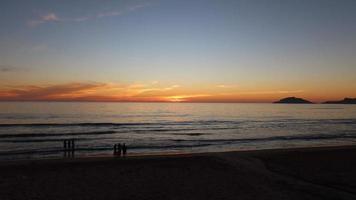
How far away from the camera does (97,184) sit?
13977 millimetres

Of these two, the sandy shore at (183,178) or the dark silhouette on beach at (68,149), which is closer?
the sandy shore at (183,178)

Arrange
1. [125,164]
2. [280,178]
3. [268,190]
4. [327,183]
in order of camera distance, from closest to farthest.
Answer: [268,190], [327,183], [280,178], [125,164]

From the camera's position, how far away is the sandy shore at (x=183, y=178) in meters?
12.7

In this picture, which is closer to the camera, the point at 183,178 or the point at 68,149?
the point at 183,178

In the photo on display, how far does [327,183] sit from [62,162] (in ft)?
47.1

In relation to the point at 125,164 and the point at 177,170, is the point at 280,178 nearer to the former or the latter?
the point at 177,170

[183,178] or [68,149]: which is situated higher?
[68,149]

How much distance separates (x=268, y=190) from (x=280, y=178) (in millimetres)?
2719

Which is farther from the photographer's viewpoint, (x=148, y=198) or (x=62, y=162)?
(x=62, y=162)

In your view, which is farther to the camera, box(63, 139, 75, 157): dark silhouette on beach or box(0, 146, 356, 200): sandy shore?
box(63, 139, 75, 157): dark silhouette on beach

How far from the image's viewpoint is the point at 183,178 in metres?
15.4

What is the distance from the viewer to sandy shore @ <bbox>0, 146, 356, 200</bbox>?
41.5 feet

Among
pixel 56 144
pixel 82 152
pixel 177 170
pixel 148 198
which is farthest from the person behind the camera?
pixel 56 144

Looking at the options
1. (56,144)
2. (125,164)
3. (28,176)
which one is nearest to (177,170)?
(125,164)
